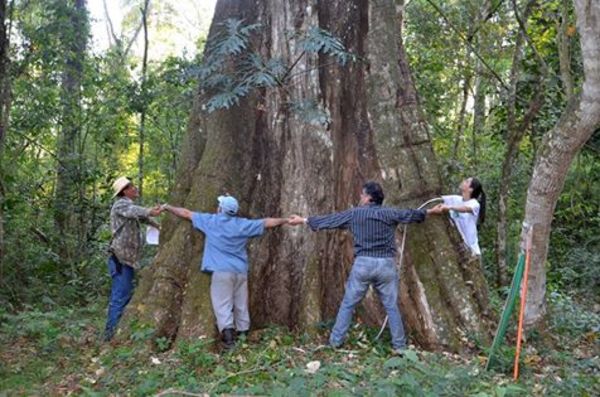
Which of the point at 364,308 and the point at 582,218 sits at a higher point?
the point at 582,218

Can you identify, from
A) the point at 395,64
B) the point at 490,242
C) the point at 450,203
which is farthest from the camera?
the point at 490,242

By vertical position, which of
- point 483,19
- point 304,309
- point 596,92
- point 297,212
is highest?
point 483,19

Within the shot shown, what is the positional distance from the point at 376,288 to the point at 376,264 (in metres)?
0.29

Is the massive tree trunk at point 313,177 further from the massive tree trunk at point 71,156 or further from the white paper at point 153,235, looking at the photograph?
the massive tree trunk at point 71,156

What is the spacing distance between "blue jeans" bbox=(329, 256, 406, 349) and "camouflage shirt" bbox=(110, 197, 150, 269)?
100 inches

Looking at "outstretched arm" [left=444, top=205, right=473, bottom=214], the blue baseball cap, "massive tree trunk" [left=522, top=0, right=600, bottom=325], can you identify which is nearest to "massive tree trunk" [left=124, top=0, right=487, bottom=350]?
"outstretched arm" [left=444, top=205, right=473, bottom=214]

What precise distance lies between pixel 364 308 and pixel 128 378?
268cm

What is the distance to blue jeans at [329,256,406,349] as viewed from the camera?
6.62 metres

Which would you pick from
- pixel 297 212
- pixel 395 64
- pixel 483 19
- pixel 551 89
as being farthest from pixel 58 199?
pixel 551 89

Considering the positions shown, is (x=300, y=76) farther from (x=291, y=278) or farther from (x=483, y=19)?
(x=483, y=19)

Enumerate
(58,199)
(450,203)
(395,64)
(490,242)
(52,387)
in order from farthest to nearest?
1. (490,242)
2. (58,199)
3. (395,64)
4. (450,203)
5. (52,387)

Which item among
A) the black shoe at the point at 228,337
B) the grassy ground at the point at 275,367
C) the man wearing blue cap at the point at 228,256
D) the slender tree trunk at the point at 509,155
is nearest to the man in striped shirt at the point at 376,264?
the grassy ground at the point at 275,367

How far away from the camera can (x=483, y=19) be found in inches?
448

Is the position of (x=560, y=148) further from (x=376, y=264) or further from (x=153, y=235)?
(x=153, y=235)
